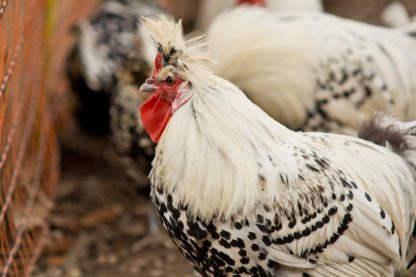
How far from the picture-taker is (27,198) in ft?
16.7

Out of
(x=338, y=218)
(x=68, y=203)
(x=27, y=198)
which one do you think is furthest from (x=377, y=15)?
(x=338, y=218)

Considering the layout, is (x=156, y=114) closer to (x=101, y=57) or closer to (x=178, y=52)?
(x=178, y=52)

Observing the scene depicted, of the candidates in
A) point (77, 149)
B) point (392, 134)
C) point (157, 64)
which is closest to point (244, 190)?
point (157, 64)

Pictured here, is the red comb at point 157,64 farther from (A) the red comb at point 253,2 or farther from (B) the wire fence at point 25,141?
(A) the red comb at point 253,2

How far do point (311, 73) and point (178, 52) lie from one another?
163cm

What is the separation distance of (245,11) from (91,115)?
2.16 metres

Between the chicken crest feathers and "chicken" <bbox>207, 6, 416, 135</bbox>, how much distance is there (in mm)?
1360

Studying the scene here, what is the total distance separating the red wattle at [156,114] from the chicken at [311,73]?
124 cm

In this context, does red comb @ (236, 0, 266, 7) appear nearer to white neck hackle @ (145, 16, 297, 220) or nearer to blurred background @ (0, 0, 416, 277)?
blurred background @ (0, 0, 416, 277)

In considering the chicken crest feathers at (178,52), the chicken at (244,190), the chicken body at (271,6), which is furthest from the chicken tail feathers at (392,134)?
the chicken body at (271,6)

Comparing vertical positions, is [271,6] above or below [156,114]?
above

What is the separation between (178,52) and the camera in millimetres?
3074

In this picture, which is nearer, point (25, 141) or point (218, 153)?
point (218, 153)

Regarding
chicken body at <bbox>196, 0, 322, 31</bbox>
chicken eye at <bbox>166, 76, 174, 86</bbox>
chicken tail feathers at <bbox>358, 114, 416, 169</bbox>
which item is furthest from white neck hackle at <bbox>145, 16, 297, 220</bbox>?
chicken body at <bbox>196, 0, 322, 31</bbox>
